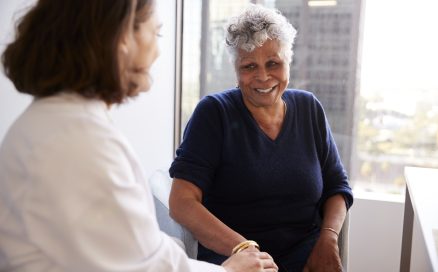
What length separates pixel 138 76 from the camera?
34.6 inches

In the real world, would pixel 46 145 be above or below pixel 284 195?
above

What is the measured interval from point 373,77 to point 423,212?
1.12 m

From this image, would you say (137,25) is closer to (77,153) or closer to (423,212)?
(77,153)

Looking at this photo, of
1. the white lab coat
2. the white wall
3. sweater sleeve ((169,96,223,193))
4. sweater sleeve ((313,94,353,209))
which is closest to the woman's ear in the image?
the white lab coat

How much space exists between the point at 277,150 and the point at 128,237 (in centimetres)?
84

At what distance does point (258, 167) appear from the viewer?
148 centimetres

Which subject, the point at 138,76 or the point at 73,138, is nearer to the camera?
the point at 73,138

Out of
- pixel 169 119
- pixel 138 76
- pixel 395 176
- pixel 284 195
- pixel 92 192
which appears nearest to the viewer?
pixel 92 192

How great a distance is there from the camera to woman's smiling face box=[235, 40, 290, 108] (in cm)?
152

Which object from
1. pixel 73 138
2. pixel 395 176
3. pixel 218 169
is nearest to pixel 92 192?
pixel 73 138

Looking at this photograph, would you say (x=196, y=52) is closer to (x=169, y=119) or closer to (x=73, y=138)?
(x=169, y=119)

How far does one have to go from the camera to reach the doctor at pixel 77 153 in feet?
2.36

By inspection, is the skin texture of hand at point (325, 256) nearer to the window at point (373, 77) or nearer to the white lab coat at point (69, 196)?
the white lab coat at point (69, 196)

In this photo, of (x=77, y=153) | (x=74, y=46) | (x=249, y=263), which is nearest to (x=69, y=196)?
(x=77, y=153)
